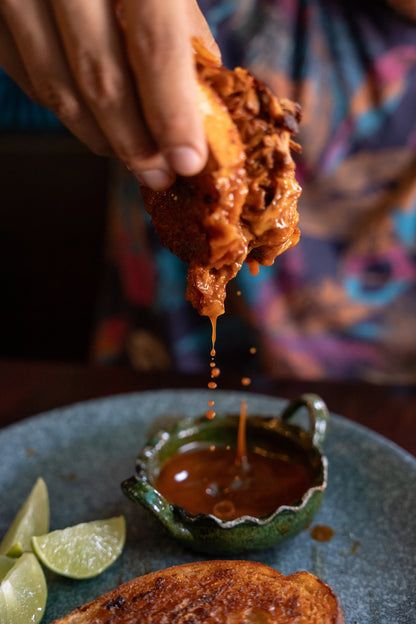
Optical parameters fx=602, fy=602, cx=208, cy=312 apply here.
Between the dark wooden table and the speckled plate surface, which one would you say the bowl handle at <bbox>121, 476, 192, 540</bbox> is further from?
the dark wooden table

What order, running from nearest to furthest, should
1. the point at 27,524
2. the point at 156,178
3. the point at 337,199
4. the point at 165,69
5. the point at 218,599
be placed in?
the point at 165,69
the point at 156,178
the point at 218,599
the point at 27,524
the point at 337,199

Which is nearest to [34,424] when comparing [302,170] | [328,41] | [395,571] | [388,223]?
[395,571]

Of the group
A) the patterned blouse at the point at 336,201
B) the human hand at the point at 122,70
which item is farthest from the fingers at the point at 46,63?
the patterned blouse at the point at 336,201

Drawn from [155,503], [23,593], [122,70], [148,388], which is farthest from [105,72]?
[148,388]

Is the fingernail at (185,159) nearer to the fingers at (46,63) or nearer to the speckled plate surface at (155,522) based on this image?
the fingers at (46,63)

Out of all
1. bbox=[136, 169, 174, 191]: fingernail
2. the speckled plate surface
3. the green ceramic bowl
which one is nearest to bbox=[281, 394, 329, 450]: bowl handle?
the green ceramic bowl

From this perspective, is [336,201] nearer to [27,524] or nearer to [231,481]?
[231,481]

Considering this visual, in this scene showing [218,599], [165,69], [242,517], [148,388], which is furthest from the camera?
[148,388]
